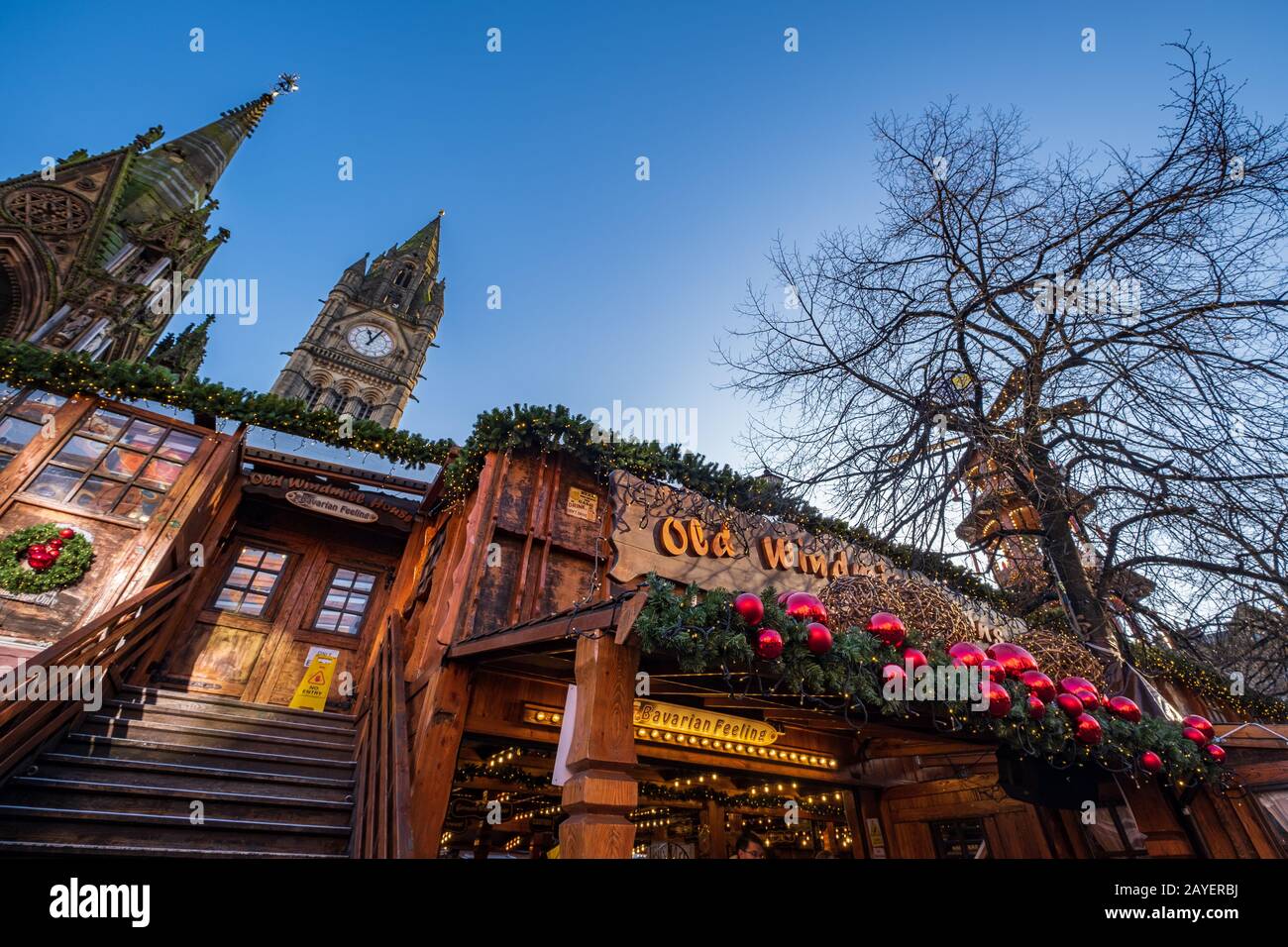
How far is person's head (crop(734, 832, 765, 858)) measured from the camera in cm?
787

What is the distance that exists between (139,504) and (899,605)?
986cm

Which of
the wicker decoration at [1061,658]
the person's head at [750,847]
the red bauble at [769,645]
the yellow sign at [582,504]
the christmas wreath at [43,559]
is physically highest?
the yellow sign at [582,504]

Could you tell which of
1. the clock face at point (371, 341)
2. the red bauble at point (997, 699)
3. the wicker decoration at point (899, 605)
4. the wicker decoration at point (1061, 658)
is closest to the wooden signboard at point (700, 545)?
the wicker decoration at point (1061, 658)

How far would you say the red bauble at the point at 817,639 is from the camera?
12.3 ft

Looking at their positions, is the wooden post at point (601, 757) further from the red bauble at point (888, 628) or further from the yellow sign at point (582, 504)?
the yellow sign at point (582, 504)

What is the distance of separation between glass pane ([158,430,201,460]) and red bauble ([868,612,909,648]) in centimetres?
974

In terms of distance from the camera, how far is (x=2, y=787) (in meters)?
4.11

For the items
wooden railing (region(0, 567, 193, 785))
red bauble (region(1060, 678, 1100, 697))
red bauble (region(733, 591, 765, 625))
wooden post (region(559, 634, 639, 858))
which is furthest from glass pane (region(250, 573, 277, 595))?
red bauble (region(1060, 678, 1100, 697))

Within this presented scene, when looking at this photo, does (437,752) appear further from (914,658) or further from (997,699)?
(997,699)

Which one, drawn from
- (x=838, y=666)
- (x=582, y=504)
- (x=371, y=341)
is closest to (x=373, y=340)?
(x=371, y=341)

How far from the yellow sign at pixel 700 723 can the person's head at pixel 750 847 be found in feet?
7.17
